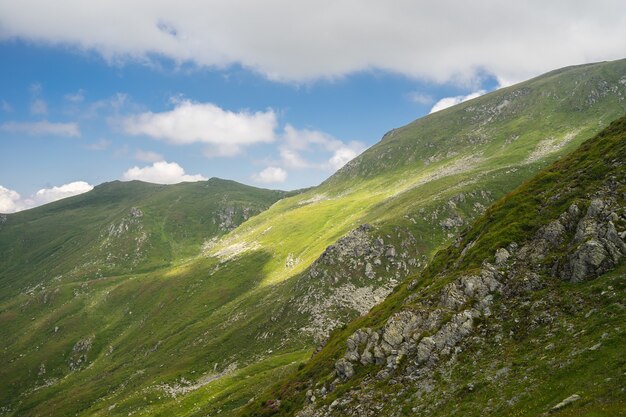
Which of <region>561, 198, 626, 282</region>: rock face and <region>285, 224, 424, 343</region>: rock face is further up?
<region>561, 198, 626, 282</region>: rock face

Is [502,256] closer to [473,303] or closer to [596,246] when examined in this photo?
[473,303]

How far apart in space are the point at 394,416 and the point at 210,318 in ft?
479

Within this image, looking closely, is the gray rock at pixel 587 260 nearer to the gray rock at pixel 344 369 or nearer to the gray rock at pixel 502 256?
the gray rock at pixel 502 256

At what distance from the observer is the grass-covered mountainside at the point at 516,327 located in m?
28.4

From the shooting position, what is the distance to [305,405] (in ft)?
165

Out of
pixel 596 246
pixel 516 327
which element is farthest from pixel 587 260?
pixel 516 327

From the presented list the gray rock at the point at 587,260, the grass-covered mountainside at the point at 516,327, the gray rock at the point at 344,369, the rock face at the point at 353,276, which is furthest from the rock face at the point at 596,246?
the rock face at the point at 353,276

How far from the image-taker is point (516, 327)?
37438 mm

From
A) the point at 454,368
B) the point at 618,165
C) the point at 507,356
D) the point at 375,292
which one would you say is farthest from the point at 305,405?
the point at 375,292

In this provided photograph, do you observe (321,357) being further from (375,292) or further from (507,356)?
(375,292)

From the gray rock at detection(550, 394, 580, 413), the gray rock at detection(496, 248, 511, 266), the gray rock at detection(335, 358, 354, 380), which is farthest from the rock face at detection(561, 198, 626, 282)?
the gray rock at detection(335, 358, 354, 380)

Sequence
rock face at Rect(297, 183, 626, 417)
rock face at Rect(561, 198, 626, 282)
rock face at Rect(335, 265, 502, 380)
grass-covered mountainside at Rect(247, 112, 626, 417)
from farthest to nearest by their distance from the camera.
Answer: rock face at Rect(335, 265, 502, 380) → rock face at Rect(297, 183, 626, 417) → rock face at Rect(561, 198, 626, 282) → grass-covered mountainside at Rect(247, 112, 626, 417)

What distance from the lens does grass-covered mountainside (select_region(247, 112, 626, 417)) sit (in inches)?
1118

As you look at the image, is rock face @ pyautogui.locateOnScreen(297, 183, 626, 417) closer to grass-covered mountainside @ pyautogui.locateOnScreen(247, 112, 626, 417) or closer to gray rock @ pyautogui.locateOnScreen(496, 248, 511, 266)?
gray rock @ pyautogui.locateOnScreen(496, 248, 511, 266)
